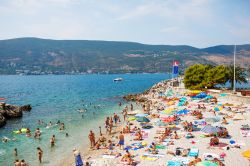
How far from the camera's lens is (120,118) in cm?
4425

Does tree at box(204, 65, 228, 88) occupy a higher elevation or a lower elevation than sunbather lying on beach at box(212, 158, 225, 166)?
higher

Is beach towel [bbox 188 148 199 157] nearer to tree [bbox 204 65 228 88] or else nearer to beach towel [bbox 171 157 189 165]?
beach towel [bbox 171 157 189 165]

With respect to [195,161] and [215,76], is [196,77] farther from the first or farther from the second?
[195,161]

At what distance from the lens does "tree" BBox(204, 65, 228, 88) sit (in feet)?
205

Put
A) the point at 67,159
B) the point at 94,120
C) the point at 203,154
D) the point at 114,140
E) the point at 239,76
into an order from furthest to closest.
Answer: the point at 239,76 → the point at 94,120 → the point at 114,140 → the point at 67,159 → the point at 203,154

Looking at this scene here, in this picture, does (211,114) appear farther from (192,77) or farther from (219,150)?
(192,77)

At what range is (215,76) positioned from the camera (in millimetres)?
63281

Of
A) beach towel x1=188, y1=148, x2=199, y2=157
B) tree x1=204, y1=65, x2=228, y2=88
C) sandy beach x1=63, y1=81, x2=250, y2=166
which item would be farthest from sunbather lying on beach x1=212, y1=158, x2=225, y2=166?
tree x1=204, y1=65, x2=228, y2=88

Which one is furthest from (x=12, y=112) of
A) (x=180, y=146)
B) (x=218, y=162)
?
(x=218, y=162)

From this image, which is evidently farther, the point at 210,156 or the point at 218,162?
the point at 210,156

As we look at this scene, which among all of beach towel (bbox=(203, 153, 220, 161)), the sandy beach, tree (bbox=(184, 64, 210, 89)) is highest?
tree (bbox=(184, 64, 210, 89))

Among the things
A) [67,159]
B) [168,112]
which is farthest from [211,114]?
[67,159]

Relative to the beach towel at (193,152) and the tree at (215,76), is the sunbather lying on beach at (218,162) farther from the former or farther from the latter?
the tree at (215,76)

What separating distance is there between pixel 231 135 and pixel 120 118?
792 inches
